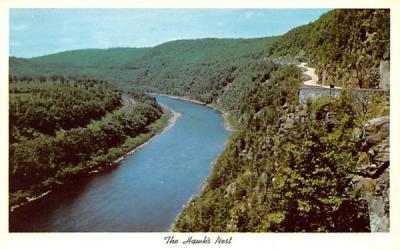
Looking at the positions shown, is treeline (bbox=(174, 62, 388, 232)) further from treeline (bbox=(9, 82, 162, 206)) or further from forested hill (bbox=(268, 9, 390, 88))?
treeline (bbox=(9, 82, 162, 206))

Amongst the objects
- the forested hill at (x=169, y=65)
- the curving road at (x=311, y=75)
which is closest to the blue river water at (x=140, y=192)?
the forested hill at (x=169, y=65)


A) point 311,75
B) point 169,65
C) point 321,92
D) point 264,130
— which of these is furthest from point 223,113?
point 321,92

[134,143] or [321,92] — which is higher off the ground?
[321,92]

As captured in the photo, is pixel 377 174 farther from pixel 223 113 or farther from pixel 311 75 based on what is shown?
pixel 223 113

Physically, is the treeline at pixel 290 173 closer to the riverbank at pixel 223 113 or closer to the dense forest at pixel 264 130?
the dense forest at pixel 264 130

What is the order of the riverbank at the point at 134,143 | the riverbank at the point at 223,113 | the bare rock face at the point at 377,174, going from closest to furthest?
the bare rock face at the point at 377,174 < the riverbank at the point at 223,113 < the riverbank at the point at 134,143

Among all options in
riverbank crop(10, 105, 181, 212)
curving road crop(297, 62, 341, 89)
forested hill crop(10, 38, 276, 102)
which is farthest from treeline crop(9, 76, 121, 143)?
curving road crop(297, 62, 341, 89)

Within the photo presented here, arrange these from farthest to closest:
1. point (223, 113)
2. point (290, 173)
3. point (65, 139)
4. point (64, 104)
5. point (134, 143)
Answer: point (134, 143)
point (223, 113)
point (64, 104)
point (65, 139)
point (290, 173)
